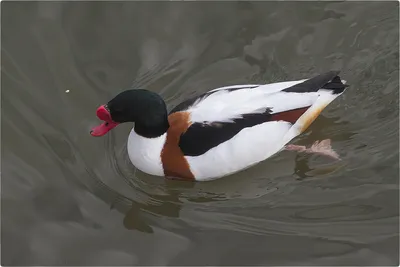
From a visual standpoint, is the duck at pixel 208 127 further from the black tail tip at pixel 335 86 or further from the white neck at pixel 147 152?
the black tail tip at pixel 335 86

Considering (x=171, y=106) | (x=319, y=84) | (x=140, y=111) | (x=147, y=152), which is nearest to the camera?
(x=140, y=111)

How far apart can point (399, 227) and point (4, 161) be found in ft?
8.11

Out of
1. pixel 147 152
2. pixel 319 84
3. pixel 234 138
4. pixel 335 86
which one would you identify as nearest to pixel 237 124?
pixel 234 138

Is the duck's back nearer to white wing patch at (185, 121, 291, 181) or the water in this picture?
white wing patch at (185, 121, 291, 181)

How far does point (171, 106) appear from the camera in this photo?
4.48m

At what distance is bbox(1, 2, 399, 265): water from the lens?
3.55m

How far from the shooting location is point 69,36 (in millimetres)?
4953

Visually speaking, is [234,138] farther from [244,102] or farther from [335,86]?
[335,86]

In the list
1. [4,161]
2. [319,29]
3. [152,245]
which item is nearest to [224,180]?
[152,245]

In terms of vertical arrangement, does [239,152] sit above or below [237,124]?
below

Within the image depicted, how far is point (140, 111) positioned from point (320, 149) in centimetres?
124

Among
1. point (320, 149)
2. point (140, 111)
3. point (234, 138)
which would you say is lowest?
point (320, 149)

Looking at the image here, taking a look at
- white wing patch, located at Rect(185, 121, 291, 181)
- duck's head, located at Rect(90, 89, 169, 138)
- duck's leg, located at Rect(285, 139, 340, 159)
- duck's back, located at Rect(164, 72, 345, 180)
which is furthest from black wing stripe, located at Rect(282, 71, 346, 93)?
duck's head, located at Rect(90, 89, 169, 138)

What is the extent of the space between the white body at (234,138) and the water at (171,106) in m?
0.15
